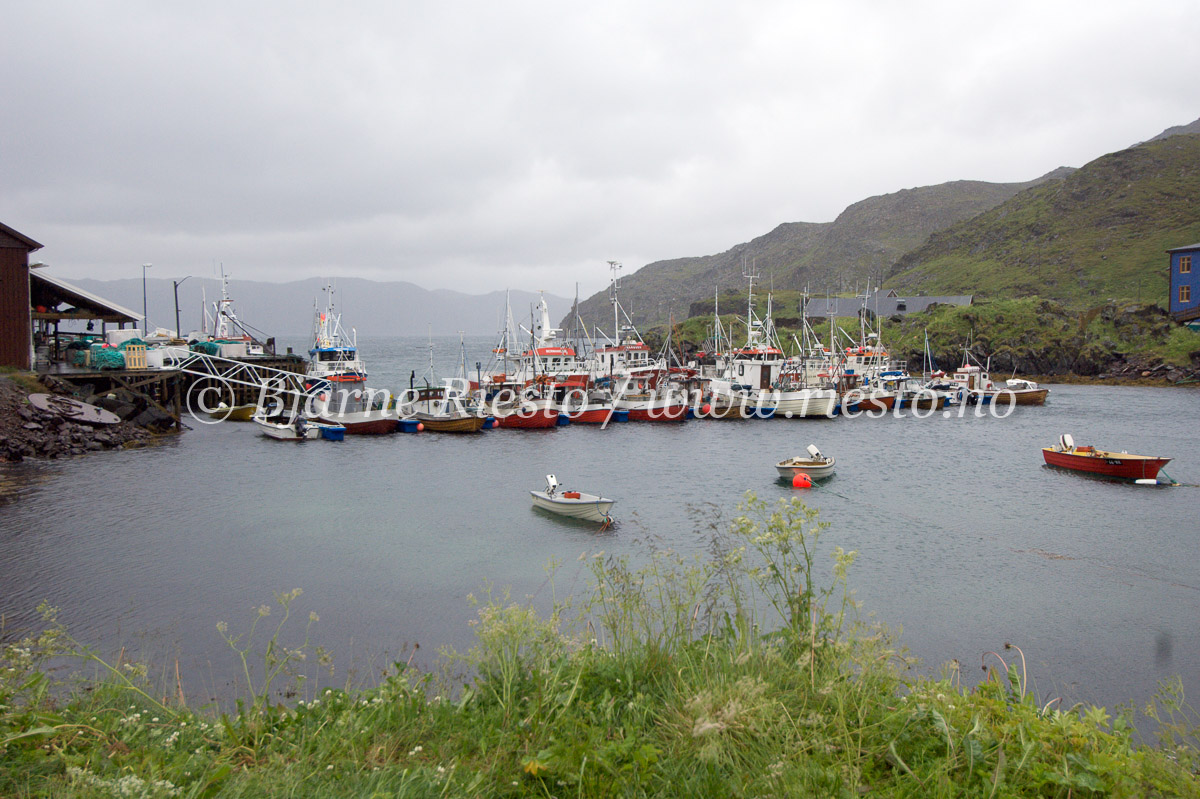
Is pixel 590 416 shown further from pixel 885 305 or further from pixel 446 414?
pixel 885 305

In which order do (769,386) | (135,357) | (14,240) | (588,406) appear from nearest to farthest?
(14,240), (135,357), (588,406), (769,386)

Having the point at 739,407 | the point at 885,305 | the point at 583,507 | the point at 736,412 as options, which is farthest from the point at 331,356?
the point at 885,305

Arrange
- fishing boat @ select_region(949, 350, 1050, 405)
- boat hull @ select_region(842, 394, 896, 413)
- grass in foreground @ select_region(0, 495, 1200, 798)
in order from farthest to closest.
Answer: fishing boat @ select_region(949, 350, 1050, 405)
boat hull @ select_region(842, 394, 896, 413)
grass in foreground @ select_region(0, 495, 1200, 798)

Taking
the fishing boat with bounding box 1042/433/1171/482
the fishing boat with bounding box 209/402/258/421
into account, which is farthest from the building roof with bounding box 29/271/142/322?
the fishing boat with bounding box 1042/433/1171/482

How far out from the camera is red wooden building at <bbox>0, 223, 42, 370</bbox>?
31109mm

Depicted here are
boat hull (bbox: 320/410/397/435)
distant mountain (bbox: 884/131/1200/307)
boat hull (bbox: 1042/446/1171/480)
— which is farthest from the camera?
distant mountain (bbox: 884/131/1200/307)

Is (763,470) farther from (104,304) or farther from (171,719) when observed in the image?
(104,304)

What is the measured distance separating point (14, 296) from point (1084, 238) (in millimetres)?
139829

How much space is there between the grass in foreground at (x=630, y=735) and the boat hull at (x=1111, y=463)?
26824 millimetres

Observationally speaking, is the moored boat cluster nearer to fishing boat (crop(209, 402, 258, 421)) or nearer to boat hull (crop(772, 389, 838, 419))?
boat hull (crop(772, 389, 838, 419))

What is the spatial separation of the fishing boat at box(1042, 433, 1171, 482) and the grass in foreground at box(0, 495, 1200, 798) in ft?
88.0

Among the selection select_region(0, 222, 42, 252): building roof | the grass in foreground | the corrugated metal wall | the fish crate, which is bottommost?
→ the grass in foreground

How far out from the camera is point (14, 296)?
103ft

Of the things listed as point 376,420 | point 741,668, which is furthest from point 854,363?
point 741,668
